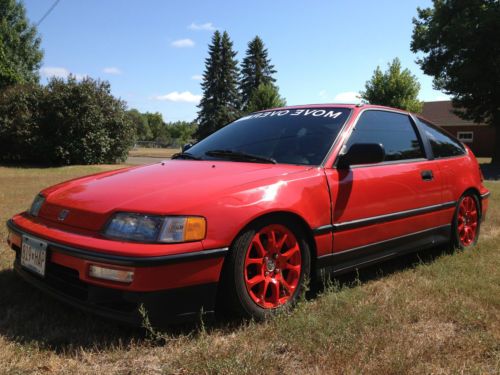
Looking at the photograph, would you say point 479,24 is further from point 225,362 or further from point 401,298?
point 225,362

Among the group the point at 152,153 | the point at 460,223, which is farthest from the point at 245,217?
the point at 152,153

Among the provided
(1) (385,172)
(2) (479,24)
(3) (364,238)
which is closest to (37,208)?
(3) (364,238)

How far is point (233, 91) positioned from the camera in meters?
53.5

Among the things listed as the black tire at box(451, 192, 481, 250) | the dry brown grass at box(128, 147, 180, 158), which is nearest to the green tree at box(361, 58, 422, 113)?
the dry brown grass at box(128, 147, 180, 158)

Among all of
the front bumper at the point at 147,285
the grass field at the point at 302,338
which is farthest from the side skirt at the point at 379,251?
the front bumper at the point at 147,285

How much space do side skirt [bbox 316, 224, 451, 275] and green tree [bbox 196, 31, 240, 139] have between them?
1920 inches

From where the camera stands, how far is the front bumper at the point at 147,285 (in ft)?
8.08

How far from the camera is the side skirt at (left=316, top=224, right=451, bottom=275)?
332 centimetres

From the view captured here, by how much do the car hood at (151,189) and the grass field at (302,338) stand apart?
630 mm

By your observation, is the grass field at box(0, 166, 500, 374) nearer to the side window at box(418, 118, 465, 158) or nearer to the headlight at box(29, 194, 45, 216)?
the headlight at box(29, 194, 45, 216)

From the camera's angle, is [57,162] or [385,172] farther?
[57,162]

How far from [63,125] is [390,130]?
18.9 metres

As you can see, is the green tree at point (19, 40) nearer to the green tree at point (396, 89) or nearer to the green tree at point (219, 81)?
the green tree at point (219, 81)

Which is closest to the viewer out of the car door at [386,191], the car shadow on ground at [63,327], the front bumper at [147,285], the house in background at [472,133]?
the front bumper at [147,285]
